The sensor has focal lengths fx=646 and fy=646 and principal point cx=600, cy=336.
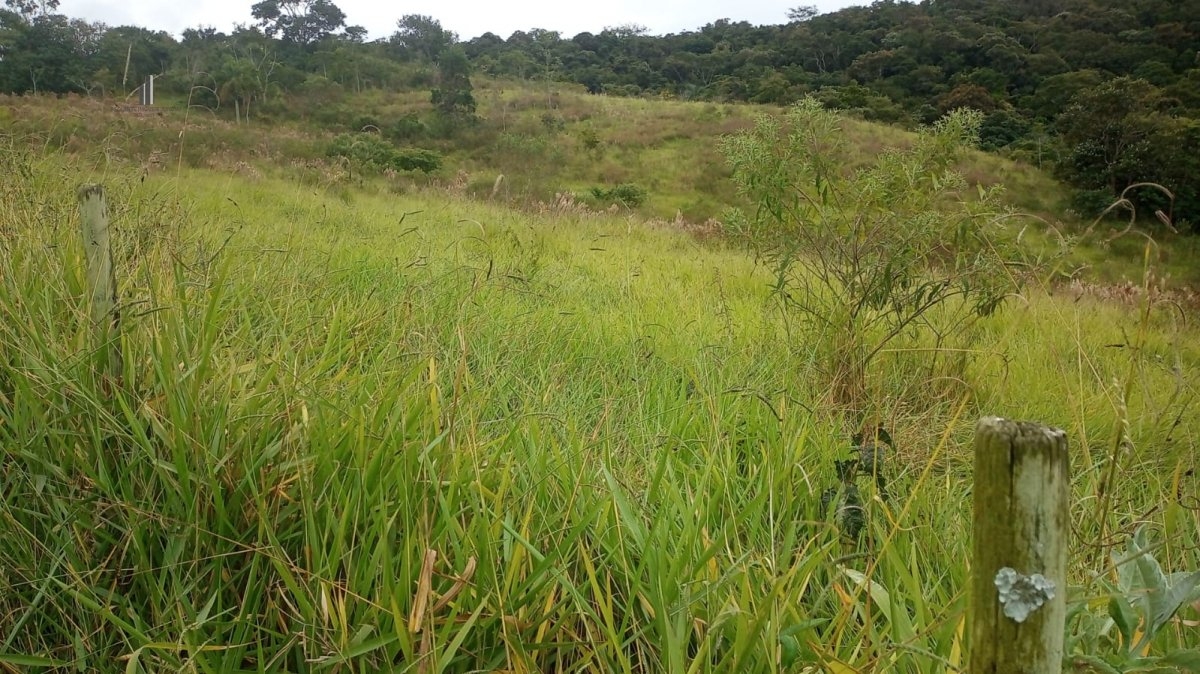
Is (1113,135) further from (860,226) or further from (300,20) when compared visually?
(300,20)

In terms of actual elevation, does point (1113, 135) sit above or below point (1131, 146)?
above

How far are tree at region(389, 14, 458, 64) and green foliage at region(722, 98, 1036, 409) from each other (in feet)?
176

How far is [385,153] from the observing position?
19.1 m

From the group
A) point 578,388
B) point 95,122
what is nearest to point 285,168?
point 95,122

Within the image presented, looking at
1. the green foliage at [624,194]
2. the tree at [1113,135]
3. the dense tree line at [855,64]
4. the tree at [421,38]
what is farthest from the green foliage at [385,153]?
the tree at [421,38]

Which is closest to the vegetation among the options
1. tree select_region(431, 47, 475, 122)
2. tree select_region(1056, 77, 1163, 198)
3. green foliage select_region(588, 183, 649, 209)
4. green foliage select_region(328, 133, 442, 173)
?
green foliage select_region(588, 183, 649, 209)

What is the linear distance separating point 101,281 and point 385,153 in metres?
19.0

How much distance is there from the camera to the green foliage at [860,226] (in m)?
2.73

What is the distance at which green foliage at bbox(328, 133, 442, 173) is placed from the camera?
58.0 ft

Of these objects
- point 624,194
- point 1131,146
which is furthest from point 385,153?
point 1131,146

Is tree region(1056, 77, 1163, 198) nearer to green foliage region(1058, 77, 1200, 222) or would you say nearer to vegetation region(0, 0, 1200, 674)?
green foliage region(1058, 77, 1200, 222)

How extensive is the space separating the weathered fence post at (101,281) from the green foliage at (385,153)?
16580 millimetres

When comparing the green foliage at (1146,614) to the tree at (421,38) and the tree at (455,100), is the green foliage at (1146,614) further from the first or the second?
the tree at (421,38)

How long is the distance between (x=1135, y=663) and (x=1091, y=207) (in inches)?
1030
